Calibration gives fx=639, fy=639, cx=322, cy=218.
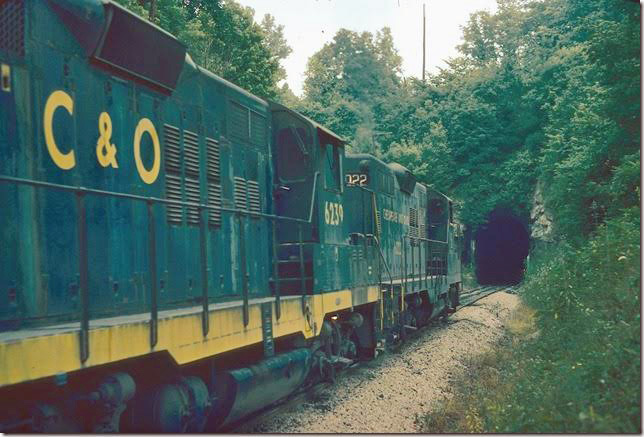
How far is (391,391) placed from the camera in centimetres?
852

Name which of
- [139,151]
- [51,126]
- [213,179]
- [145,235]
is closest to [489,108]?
[213,179]

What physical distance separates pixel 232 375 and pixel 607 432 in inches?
124

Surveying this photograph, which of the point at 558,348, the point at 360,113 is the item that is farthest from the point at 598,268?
the point at 360,113

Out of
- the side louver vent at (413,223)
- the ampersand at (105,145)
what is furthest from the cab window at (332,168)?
the side louver vent at (413,223)

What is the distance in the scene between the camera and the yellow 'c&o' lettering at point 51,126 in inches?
172

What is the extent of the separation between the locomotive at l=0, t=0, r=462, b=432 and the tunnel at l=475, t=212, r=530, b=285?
103 ft

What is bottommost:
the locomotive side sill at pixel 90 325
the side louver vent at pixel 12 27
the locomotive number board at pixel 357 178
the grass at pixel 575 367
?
the grass at pixel 575 367

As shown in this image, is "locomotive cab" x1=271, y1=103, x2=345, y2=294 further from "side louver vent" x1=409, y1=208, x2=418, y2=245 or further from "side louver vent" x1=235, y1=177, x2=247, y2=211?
"side louver vent" x1=409, y1=208, x2=418, y2=245

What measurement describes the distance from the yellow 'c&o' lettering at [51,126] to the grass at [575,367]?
388 centimetres

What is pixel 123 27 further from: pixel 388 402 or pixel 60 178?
pixel 388 402

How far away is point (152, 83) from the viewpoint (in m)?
5.58

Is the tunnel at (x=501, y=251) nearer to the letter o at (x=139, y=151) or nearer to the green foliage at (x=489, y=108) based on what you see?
the green foliage at (x=489, y=108)

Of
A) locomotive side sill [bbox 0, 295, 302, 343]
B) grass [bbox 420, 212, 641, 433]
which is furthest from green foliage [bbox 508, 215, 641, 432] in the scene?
locomotive side sill [bbox 0, 295, 302, 343]

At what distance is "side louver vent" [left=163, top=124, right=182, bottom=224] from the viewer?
5.75 metres
